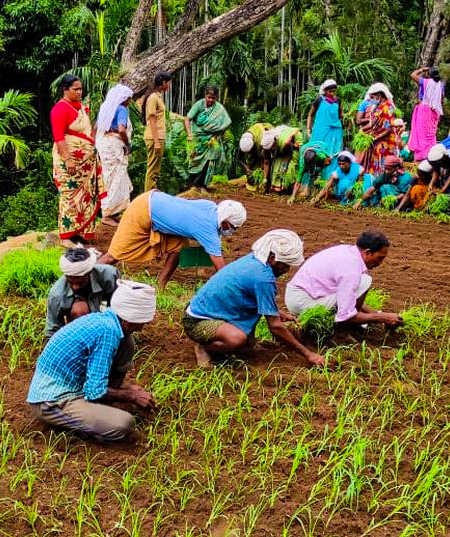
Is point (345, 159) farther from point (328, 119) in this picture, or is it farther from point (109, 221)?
point (109, 221)

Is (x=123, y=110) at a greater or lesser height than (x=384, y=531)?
greater

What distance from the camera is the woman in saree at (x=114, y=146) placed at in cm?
827

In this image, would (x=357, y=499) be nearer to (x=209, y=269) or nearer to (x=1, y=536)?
(x=1, y=536)

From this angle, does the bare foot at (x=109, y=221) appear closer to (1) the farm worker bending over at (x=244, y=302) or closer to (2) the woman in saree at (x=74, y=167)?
(2) the woman in saree at (x=74, y=167)

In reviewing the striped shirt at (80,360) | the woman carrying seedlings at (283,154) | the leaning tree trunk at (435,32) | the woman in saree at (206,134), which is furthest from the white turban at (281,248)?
the leaning tree trunk at (435,32)

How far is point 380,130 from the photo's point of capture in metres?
10.7

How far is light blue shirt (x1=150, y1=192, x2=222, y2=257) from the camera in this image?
19.0 ft

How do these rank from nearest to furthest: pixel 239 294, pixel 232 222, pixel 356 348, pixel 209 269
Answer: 1. pixel 239 294
2. pixel 356 348
3. pixel 232 222
4. pixel 209 269

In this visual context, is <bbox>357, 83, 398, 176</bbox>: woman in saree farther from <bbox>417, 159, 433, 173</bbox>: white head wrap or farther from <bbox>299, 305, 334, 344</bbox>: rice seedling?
<bbox>299, 305, 334, 344</bbox>: rice seedling

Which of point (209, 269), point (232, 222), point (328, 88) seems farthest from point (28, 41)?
point (232, 222)

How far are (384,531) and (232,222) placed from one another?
2.67 meters

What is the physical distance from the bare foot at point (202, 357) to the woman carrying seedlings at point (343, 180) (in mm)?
5524

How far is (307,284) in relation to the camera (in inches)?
209

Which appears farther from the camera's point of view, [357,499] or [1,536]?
[357,499]
